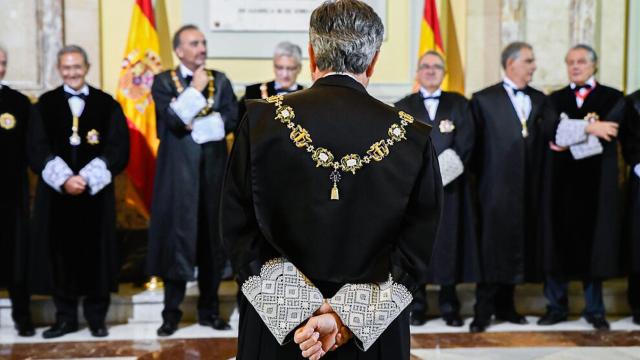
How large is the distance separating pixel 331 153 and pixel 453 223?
158 inches

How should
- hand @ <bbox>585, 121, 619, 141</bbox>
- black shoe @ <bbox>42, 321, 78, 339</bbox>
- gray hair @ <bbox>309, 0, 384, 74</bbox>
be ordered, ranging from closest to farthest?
gray hair @ <bbox>309, 0, 384, 74</bbox> < black shoe @ <bbox>42, 321, 78, 339</bbox> < hand @ <bbox>585, 121, 619, 141</bbox>

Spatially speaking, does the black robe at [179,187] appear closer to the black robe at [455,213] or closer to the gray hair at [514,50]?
the black robe at [455,213]

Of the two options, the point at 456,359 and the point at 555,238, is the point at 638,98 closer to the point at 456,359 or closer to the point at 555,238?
the point at 555,238

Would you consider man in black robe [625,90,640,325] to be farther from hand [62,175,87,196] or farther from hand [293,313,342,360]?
hand [293,313,342,360]

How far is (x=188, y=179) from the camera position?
590cm

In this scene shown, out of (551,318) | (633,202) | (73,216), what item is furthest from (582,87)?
(73,216)

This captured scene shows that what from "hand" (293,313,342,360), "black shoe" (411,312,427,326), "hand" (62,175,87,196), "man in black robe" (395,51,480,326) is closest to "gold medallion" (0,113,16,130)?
"hand" (62,175,87,196)

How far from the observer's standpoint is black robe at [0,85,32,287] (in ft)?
19.4

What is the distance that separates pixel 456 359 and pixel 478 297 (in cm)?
105

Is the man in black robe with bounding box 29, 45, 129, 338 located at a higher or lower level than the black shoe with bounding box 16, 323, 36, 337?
higher

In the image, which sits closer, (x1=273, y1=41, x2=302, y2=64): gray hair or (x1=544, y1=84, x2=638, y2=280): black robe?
(x1=273, y1=41, x2=302, y2=64): gray hair

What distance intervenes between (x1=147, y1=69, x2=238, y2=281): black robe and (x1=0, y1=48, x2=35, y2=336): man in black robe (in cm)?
89

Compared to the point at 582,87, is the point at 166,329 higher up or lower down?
lower down

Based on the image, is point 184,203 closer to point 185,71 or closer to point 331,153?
point 185,71
